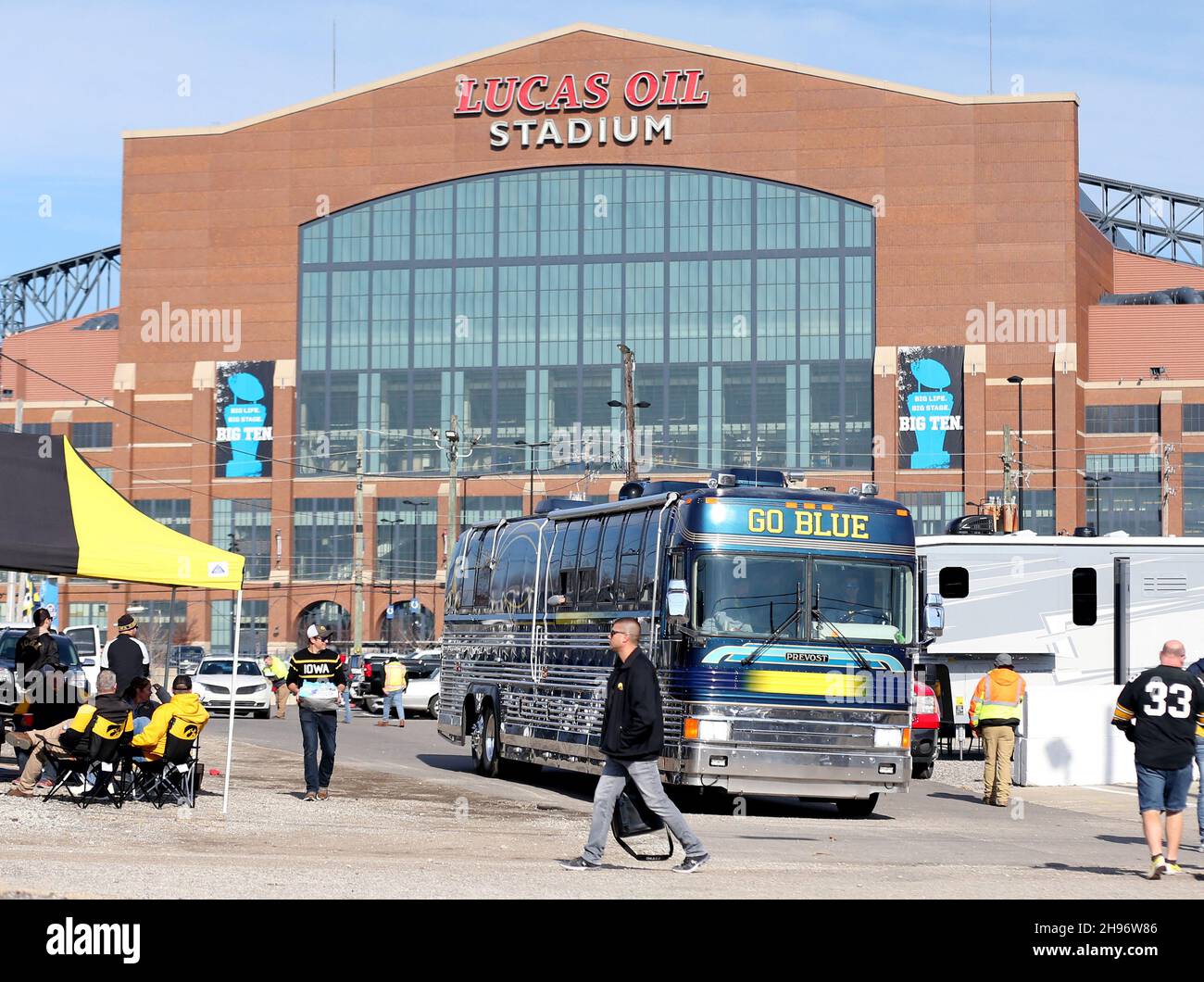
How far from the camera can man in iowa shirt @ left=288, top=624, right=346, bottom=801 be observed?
19.1 meters

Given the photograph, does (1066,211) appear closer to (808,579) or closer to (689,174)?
(689,174)

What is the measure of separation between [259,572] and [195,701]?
74710 millimetres

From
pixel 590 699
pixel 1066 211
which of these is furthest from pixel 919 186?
pixel 590 699

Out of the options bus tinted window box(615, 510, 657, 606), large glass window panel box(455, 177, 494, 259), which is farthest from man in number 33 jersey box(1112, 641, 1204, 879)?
large glass window panel box(455, 177, 494, 259)

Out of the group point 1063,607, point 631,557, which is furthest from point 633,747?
point 1063,607

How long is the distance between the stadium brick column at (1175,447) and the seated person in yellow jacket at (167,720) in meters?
73.0

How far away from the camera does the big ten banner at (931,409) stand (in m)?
84.9

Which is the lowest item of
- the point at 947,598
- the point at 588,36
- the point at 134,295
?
the point at 947,598

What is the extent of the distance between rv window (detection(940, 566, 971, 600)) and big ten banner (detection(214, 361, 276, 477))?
6806cm

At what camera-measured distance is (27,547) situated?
17.6m

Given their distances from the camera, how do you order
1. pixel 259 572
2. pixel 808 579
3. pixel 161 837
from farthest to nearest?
1. pixel 259 572
2. pixel 808 579
3. pixel 161 837

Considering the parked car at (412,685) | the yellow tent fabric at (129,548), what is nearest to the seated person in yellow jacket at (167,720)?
the yellow tent fabric at (129,548)

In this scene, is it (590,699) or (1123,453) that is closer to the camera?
(590,699)

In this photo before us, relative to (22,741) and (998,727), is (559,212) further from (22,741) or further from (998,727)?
(22,741)
